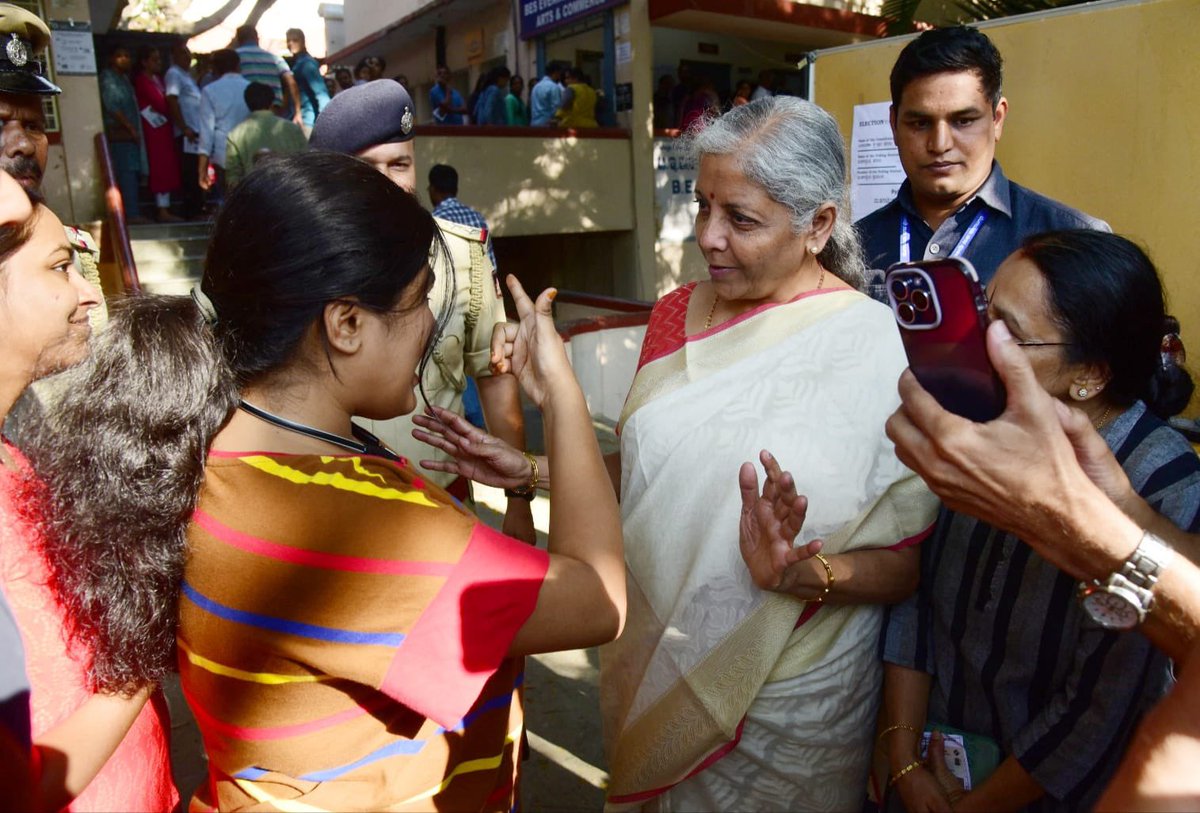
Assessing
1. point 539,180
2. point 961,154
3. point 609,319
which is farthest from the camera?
point 539,180

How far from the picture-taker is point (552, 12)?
11.5m

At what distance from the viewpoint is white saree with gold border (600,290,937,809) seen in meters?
1.64

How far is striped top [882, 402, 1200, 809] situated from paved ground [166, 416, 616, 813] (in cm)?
134

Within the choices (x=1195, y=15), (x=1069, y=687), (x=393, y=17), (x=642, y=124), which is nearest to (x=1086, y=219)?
(x=1195, y=15)

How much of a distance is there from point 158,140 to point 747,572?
947 centimetres

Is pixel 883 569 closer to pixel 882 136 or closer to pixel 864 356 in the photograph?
pixel 864 356

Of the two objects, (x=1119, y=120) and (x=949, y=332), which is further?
(x=1119, y=120)

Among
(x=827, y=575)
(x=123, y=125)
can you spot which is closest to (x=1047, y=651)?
(x=827, y=575)

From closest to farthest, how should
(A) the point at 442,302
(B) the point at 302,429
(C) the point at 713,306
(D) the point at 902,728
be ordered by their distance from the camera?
(B) the point at 302,429
(D) the point at 902,728
(C) the point at 713,306
(A) the point at 442,302

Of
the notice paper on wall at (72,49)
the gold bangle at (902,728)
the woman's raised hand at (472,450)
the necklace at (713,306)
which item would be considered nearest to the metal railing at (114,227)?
the notice paper on wall at (72,49)

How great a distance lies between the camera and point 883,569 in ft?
5.28

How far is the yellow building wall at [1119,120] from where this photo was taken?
3.17 meters

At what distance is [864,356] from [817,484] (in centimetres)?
29

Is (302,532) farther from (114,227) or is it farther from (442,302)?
(114,227)
